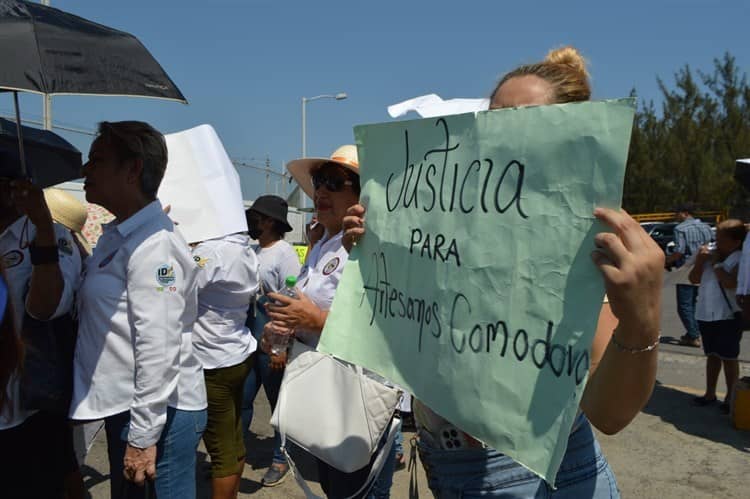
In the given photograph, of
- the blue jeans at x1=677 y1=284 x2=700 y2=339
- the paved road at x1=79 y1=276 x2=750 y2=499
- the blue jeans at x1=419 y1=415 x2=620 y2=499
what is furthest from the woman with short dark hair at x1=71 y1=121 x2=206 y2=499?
the blue jeans at x1=677 y1=284 x2=700 y2=339

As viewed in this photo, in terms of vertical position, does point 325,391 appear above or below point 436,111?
below

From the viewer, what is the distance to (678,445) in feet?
16.7

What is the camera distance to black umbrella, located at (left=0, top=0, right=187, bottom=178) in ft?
6.26

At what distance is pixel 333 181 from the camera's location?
2.68 m

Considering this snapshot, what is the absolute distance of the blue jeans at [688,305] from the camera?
902cm

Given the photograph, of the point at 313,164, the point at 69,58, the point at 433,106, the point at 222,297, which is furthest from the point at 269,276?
the point at 433,106

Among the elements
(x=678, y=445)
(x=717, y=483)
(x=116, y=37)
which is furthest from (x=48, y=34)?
(x=678, y=445)

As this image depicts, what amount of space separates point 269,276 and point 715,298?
14.6 feet

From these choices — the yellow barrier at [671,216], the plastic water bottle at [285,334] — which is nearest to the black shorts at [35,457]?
the plastic water bottle at [285,334]

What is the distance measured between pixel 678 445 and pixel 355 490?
3794 millimetres

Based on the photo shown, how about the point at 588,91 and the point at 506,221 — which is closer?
the point at 506,221

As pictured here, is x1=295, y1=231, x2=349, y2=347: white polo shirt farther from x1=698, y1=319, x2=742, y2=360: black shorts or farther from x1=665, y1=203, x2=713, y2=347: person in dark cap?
x1=665, y1=203, x2=713, y2=347: person in dark cap

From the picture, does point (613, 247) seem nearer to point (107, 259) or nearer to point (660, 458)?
point (107, 259)

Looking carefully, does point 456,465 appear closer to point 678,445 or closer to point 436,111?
point 436,111
